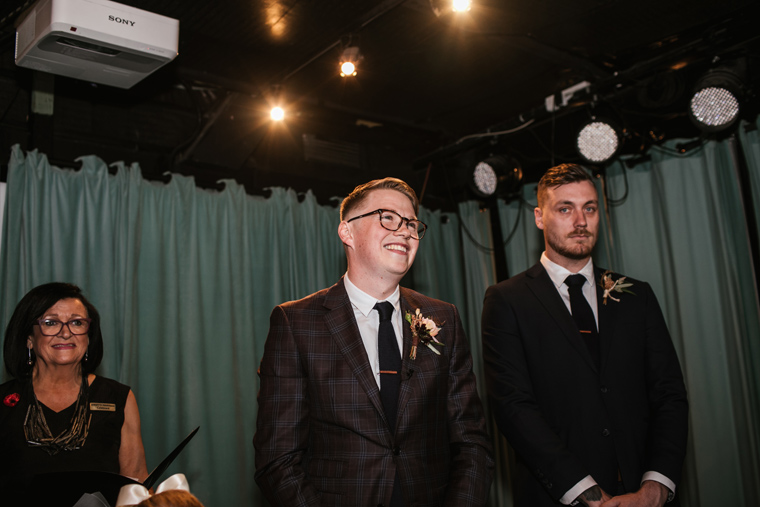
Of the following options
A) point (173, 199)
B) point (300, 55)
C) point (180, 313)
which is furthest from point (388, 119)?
point (180, 313)

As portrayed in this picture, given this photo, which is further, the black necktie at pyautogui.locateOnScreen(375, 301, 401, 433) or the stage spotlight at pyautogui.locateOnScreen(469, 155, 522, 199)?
the stage spotlight at pyautogui.locateOnScreen(469, 155, 522, 199)

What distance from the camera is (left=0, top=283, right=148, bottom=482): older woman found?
8.59 ft

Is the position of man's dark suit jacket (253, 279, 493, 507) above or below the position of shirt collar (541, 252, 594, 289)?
below

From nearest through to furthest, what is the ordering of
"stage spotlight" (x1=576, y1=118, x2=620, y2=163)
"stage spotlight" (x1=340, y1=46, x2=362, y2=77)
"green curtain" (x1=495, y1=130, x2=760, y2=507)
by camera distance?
"stage spotlight" (x1=340, y1=46, x2=362, y2=77) → "green curtain" (x1=495, y1=130, x2=760, y2=507) → "stage spotlight" (x1=576, y1=118, x2=620, y2=163)

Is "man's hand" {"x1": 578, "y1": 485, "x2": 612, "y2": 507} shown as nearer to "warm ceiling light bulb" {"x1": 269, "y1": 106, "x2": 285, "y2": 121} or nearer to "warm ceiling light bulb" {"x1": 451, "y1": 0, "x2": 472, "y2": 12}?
"warm ceiling light bulb" {"x1": 451, "y1": 0, "x2": 472, "y2": 12}

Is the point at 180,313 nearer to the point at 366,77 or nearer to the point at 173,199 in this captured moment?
the point at 173,199

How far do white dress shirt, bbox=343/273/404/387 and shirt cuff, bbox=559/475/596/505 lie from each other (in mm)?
810

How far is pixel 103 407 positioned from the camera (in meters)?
2.85

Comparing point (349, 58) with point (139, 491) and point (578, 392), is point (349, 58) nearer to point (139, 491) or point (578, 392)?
point (578, 392)

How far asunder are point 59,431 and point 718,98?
3893 mm

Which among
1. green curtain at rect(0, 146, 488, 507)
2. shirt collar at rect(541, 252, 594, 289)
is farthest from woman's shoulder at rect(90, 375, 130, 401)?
shirt collar at rect(541, 252, 594, 289)

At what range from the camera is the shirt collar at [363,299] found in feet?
7.48

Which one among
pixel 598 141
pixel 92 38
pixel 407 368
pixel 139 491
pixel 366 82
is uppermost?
pixel 366 82

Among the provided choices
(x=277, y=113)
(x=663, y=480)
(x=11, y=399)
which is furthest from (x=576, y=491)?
(x=277, y=113)
